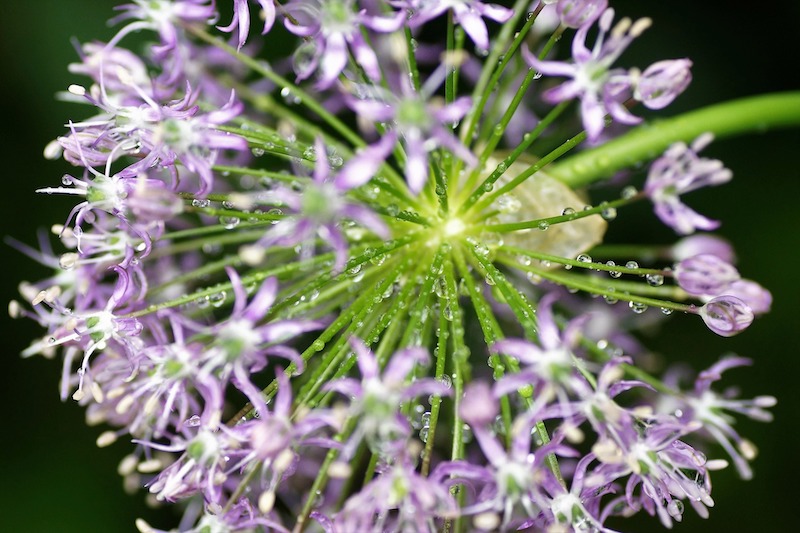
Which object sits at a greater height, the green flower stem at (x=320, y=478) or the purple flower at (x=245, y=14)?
the purple flower at (x=245, y=14)

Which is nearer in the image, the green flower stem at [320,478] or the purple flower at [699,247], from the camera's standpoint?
the green flower stem at [320,478]

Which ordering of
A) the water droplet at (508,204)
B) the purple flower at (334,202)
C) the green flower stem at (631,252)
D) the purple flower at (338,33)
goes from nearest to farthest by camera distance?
the purple flower at (334,202) < the purple flower at (338,33) < the water droplet at (508,204) < the green flower stem at (631,252)

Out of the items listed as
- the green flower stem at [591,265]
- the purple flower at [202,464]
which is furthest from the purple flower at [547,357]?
the purple flower at [202,464]

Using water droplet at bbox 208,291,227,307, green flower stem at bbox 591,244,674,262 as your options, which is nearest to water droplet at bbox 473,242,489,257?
water droplet at bbox 208,291,227,307

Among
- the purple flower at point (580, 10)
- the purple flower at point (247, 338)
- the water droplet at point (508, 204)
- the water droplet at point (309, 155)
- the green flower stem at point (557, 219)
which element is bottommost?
the purple flower at point (247, 338)

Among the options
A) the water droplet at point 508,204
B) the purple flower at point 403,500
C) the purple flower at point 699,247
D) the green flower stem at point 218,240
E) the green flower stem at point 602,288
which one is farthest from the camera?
the purple flower at point 699,247

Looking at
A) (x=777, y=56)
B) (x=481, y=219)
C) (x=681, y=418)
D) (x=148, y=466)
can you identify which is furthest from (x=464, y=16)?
(x=777, y=56)

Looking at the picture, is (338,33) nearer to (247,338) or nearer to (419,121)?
(419,121)

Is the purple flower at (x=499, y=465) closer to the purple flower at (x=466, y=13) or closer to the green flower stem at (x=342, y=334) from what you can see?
the green flower stem at (x=342, y=334)
